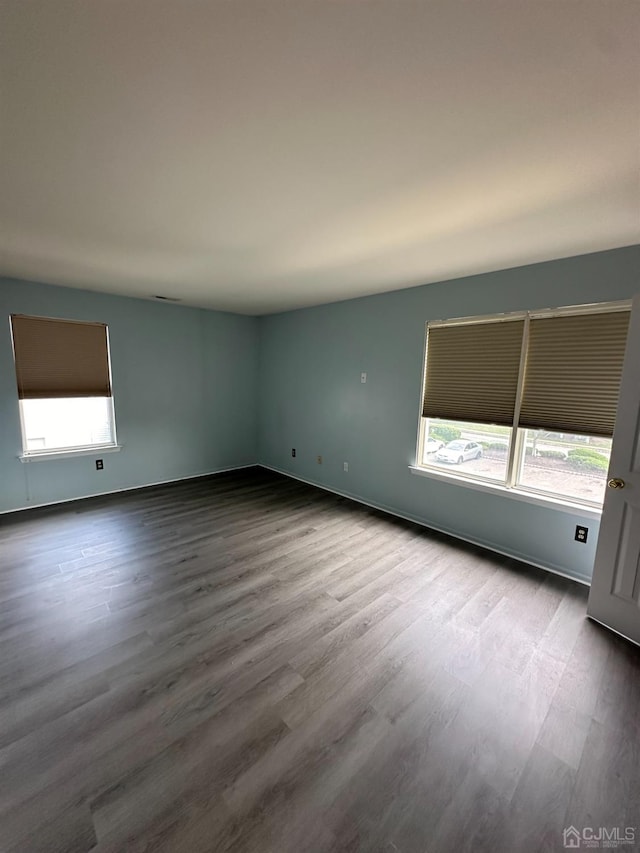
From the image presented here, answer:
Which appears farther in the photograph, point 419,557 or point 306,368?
point 306,368

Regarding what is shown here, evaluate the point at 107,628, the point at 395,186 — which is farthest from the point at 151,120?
the point at 107,628

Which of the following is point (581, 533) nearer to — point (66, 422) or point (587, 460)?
point (587, 460)

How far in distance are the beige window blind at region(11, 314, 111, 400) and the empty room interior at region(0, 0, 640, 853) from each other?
3cm

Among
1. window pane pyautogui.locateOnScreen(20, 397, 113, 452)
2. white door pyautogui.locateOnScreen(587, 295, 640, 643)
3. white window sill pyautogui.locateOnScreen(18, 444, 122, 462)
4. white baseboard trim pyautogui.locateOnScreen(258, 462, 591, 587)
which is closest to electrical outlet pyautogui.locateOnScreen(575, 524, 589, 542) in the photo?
white baseboard trim pyautogui.locateOnScreen(258, 462, 591, 587)

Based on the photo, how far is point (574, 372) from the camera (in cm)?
260

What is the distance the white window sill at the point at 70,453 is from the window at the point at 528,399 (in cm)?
373

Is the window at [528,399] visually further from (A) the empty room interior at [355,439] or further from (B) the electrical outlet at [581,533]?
(B) the electrical outlet at [581,533]

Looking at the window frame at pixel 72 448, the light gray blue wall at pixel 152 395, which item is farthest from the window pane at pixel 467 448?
the window frame at pixel 72 448

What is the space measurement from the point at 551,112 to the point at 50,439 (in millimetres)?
4886

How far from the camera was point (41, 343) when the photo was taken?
371 centimetres

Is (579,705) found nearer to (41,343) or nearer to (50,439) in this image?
(50,439)

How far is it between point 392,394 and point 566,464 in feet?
5.60

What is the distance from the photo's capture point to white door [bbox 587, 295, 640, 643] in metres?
2.02

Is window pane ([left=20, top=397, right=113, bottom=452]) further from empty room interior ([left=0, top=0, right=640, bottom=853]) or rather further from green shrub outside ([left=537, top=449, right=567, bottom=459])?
green shrub outside ([left=537, top=449, right=567, bottom=459])
